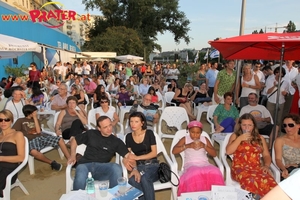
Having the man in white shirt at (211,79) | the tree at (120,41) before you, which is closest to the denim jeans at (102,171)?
the man in white shirt at (211,79)

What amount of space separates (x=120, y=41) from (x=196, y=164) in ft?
87.0

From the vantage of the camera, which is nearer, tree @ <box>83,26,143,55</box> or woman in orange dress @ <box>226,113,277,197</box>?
woman in orange dress @ <box>226,113,277,197</box>

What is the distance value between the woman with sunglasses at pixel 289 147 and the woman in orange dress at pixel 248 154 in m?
0.15

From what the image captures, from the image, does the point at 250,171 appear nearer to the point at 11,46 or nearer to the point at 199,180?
the point at 199,180

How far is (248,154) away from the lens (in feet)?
9.68

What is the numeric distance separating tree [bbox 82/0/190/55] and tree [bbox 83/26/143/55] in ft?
9.80

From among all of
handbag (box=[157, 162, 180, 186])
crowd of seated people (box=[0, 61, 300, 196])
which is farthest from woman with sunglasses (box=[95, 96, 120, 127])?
handbag (box=[157, 162, 180, 186])

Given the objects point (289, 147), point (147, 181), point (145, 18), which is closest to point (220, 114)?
point (289, 147)

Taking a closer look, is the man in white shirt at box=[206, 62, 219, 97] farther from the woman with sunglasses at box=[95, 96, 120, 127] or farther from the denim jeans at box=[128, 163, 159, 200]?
the denim jeans at box=[128, 163, 159, 200]

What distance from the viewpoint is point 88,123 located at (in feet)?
15.6

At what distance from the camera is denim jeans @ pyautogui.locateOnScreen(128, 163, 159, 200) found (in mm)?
2680

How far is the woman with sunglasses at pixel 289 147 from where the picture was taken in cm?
299

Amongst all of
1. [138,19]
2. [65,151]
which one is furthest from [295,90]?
[138,19]

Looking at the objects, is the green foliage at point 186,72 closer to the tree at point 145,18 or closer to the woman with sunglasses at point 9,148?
the woman with sunglasses at point 9,148
